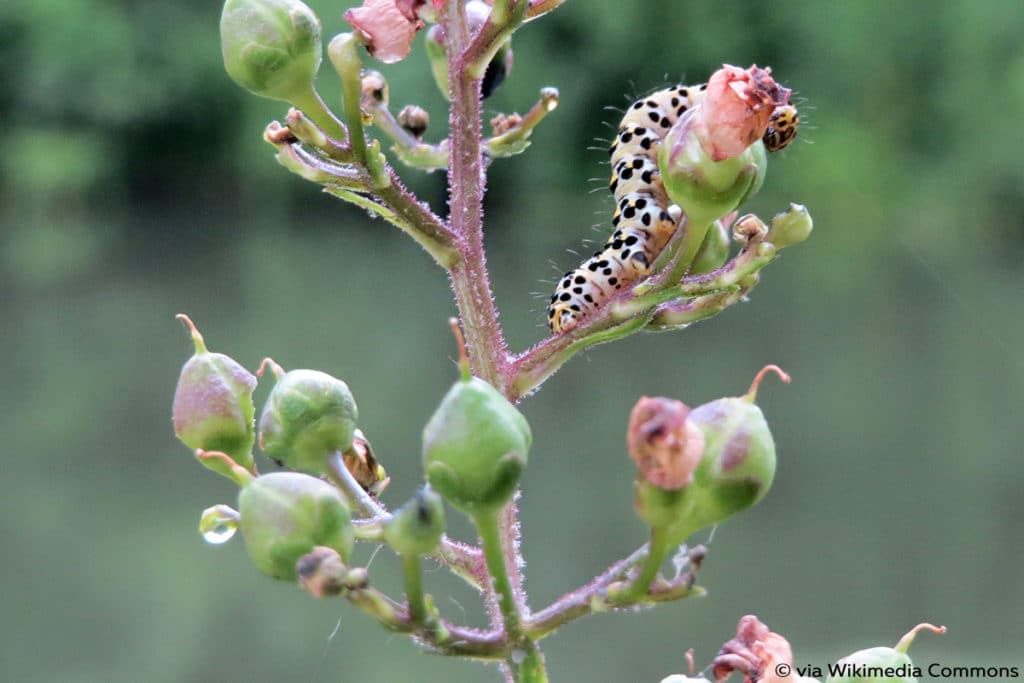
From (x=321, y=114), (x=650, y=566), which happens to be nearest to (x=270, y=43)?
(x=321, y=114)

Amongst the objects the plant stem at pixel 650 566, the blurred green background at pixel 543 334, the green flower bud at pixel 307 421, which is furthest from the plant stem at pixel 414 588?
the blurred green background at pixel 543 334

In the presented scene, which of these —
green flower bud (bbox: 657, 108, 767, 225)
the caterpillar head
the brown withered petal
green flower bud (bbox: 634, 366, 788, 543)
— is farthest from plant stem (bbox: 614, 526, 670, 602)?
the brown withered petal

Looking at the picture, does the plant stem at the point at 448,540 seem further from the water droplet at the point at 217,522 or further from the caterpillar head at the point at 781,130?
the caterpillar head at the point at 781,130

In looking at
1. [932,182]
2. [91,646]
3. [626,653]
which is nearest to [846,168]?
[932,182]

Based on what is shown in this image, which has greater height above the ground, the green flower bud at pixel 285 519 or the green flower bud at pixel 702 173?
the green flower bud at pixel 702 173

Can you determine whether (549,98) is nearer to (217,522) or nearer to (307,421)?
(307,421)

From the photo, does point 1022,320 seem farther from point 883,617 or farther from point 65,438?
point 65,438

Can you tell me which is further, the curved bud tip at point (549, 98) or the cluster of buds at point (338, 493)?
the curved bud tip at point (549, 98)
